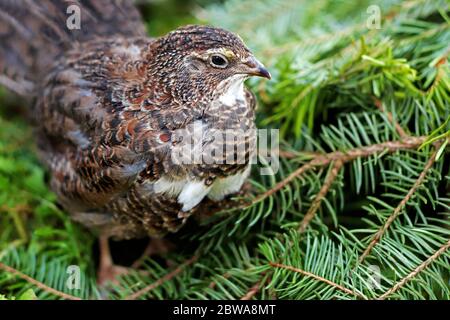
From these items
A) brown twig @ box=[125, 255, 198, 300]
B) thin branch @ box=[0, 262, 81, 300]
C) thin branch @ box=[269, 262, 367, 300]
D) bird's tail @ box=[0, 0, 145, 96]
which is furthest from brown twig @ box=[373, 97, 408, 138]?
thin branch @ box=[0, 262, 81, 300]

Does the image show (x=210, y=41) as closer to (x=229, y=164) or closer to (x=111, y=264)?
(x=229, y=164)

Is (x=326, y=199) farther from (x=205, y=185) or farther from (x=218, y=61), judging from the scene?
(x=218, y=61)

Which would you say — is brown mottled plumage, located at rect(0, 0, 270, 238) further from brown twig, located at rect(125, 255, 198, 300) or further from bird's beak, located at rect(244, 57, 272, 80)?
brown twig, located at rect(125, 255, 198, 300)

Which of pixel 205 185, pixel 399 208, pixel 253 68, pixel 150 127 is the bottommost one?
pixel 399 208

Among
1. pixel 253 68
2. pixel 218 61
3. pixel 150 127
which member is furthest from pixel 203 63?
pixel 150 127

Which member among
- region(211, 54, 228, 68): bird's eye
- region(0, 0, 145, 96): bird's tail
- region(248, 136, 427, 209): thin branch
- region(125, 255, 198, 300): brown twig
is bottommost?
region(125, 255, 198, 300): brown twig

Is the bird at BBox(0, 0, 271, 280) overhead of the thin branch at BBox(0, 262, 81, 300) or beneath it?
overhead

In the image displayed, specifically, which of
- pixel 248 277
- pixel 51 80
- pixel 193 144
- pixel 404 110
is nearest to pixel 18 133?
pixel 51 80
